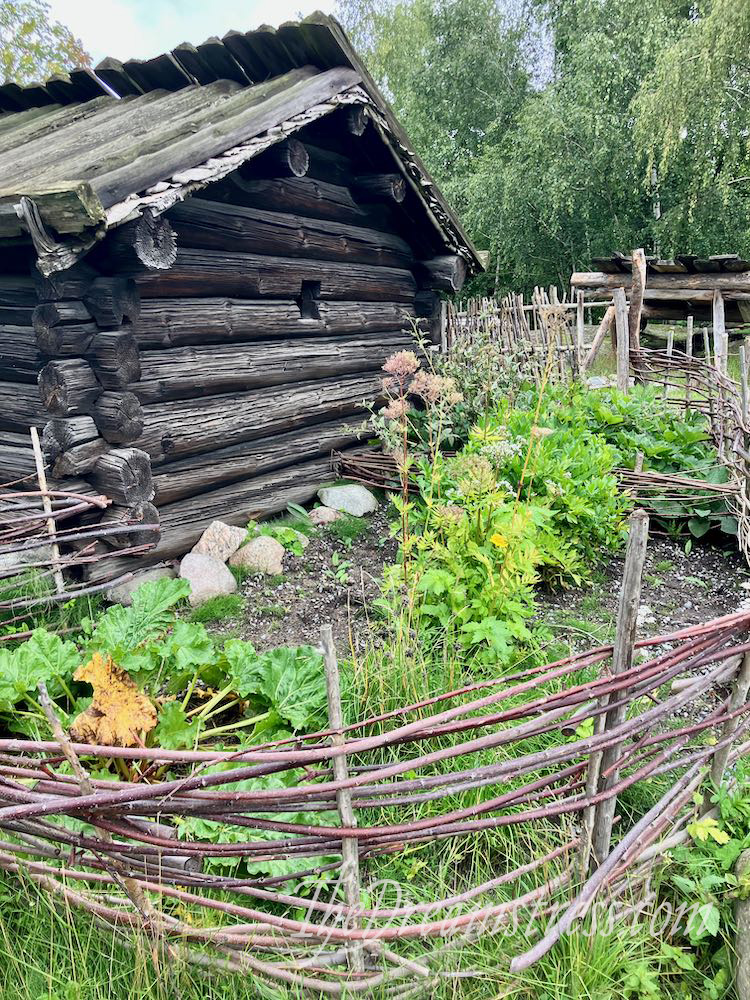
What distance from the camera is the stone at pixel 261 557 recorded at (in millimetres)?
4840

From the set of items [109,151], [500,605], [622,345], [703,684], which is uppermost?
[109,151]

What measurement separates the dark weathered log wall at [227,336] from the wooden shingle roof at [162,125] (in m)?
0.27

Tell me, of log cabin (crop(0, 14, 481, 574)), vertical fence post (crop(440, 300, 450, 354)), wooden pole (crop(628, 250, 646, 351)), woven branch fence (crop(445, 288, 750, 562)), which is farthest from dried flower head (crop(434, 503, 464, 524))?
vertical fence post (crop(440, 300, 450, 354))

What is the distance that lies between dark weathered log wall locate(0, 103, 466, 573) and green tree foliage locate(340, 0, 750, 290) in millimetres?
11842

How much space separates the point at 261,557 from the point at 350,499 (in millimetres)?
1386

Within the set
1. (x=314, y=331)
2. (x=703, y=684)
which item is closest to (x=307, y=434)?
(x=314, y=331)

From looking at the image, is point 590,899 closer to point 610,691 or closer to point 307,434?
point 610,691

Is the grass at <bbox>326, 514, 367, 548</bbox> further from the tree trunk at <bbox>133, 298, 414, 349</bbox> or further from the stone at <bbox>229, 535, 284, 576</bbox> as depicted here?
the tree trunk at <bbox>133, 298, 414, 349</bbox>

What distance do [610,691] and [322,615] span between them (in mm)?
2641

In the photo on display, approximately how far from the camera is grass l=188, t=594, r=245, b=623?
4.19 meters

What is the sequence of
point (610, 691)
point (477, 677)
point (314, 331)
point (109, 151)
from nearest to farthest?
1. point (610, 691)
2. point (477, 677)
3. point (109, 151)
4. point (314, 331)

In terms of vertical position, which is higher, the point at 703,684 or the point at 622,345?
the point at 622,345

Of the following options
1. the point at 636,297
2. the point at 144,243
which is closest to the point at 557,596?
the point at 144,243

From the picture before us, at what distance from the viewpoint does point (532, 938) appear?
1864mm
